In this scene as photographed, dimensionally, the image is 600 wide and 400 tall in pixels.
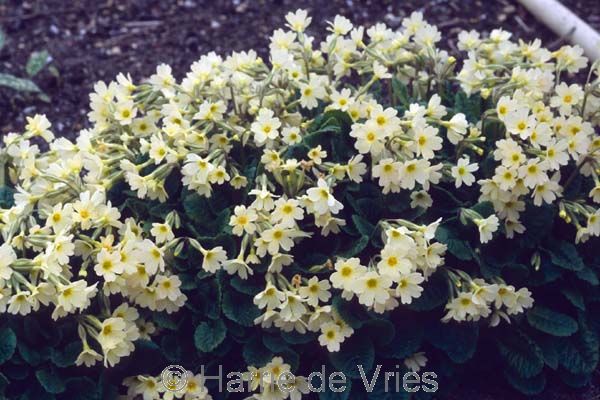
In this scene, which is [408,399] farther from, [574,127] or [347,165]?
[574,127]

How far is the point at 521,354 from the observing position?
2990mm

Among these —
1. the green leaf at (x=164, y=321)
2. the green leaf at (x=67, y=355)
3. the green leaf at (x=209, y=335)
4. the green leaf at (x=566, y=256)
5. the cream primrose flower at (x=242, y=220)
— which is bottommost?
the green leaf at (x=67, y=355)

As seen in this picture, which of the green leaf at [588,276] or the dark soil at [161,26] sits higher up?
the green leaf at [588,276]

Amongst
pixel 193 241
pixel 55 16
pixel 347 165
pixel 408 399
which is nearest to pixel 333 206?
pixel 347 165

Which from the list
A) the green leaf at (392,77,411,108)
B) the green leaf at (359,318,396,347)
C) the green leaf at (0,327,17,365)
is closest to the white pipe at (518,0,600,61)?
the green leaf at (392,77,411,108)

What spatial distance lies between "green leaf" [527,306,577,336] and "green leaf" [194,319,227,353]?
97 centimetres

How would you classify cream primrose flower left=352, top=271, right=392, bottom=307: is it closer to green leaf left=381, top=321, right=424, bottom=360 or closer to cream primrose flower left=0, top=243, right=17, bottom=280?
green leaf left=381, top=321, right=424, bottom=360

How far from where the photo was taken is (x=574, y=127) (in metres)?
2.95

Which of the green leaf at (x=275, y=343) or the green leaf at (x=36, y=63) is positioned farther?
the green leaf at (x=36, y=63)

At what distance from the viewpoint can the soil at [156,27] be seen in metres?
4.61

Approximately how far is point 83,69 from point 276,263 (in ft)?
7.51

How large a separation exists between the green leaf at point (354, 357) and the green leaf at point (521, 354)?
46cm

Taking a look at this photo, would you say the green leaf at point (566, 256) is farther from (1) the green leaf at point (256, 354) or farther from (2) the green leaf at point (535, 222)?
(1) the green leaf at point (256, 354)

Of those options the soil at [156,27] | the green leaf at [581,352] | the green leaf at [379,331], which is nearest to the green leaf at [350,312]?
the green leaf at [379,331]
